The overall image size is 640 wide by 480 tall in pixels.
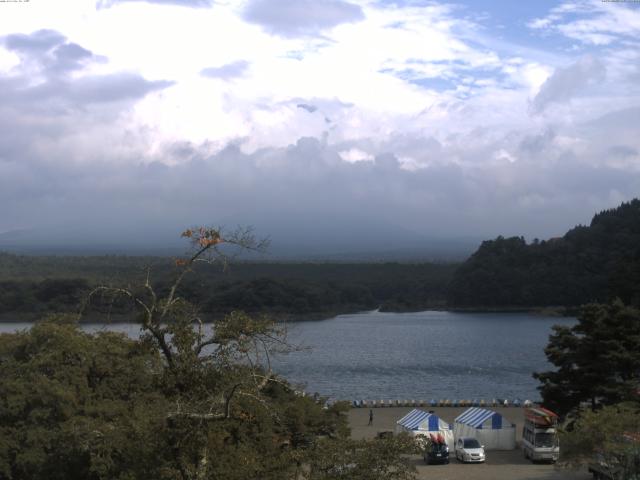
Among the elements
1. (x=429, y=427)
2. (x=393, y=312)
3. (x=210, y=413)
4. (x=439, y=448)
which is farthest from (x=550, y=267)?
(x=210, y=413)

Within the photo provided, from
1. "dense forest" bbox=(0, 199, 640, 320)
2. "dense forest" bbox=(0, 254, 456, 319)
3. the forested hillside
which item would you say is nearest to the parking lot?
"dense forest" bbox=(0, 254, 456, 319)

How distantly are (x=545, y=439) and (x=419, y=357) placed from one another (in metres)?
30.9

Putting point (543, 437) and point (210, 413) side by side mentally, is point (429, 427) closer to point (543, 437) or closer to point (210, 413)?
point (543, 437)

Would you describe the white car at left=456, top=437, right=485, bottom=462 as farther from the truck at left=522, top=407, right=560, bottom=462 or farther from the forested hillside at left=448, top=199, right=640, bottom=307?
the forested hillside at left=448, top=199, right=640, bottom=307

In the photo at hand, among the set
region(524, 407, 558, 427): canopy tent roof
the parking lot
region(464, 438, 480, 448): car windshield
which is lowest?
the parking lot

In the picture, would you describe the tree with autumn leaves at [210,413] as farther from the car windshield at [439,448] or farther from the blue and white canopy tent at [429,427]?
the blue and white canopy tent at [429,427]

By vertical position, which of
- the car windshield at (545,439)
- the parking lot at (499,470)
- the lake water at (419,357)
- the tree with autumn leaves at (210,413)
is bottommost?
the lake water at (419,357)

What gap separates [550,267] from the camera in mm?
81125

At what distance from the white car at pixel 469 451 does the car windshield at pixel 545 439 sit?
1.28 m

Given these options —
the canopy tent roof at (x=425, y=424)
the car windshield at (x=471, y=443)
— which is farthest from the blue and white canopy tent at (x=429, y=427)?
the car windshield at (x=471, y=443)

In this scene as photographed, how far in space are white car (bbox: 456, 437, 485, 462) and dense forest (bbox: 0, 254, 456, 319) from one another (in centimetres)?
3319

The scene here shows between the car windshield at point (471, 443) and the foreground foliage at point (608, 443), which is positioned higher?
the foreground foliage at point (608, 443)

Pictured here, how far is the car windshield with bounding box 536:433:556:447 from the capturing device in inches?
708

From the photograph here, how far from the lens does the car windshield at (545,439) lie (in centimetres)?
1798
